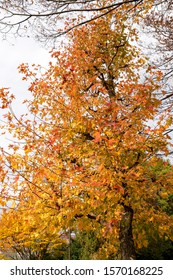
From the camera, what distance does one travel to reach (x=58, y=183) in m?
7.45

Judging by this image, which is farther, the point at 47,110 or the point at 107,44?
the point at 107,44

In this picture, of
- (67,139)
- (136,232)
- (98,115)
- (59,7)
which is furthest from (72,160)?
(59,7)

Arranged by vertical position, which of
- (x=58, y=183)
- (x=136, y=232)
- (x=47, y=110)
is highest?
(x=47, y=110)

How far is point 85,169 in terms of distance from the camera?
7.21 m

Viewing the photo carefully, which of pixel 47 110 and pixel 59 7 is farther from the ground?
pixel 59 7

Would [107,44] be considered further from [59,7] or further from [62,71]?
[59,7]

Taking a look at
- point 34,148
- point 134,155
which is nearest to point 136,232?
point 134,155

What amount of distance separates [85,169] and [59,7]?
2.84 m

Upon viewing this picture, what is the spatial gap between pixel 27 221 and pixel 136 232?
8.64 feet
